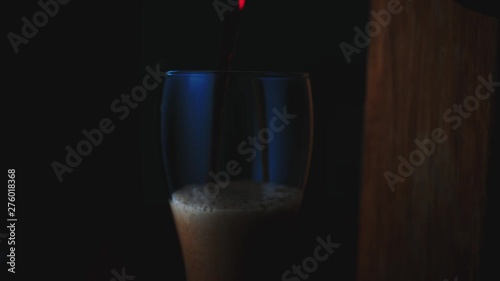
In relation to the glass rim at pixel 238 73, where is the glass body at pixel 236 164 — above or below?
below

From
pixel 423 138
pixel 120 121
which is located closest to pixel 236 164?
pixel 423 138

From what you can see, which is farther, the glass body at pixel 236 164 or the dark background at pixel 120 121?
the dark background at pixel 120 121

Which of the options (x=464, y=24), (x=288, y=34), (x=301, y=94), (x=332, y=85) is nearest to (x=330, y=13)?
(x=288, y=34)

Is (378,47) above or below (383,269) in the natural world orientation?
above

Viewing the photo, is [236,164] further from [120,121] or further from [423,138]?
[120,121]

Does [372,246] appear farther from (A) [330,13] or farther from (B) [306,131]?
(A) [330,13]
